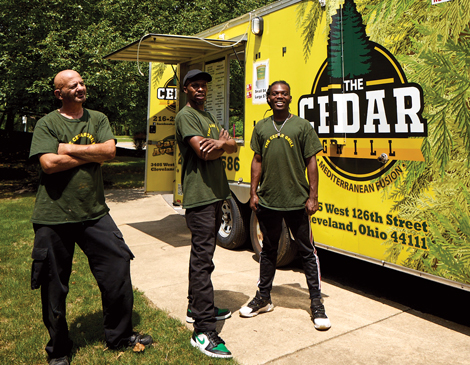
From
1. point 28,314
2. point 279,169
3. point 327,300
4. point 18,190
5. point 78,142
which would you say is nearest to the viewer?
point 78,142

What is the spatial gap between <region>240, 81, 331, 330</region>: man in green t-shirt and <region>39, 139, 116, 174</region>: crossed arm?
1.41 meters

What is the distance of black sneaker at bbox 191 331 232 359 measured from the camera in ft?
10.9

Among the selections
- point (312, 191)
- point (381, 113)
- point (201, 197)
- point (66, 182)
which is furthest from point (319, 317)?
point (66, 182)

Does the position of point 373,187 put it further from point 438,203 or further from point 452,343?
point 452,343

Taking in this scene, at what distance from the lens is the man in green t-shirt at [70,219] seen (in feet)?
10.2

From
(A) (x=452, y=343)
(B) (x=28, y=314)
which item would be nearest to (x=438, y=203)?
(A) (x=452, y=343)

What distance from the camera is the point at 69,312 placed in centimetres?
422

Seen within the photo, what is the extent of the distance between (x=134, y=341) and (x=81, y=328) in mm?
689

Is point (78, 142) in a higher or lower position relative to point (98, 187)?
higher

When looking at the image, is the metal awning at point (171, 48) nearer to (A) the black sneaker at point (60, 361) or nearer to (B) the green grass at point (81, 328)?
(B) the green grass at point (81, 328)

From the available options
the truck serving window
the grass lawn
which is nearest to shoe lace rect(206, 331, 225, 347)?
the grass lawn

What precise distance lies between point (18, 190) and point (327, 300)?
11153mm

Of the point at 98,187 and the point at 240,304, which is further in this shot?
the point at 240,304

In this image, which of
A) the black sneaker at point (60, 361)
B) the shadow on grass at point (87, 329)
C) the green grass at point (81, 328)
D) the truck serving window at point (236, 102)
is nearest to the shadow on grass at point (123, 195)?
the truck serving window at point (236, 102)
